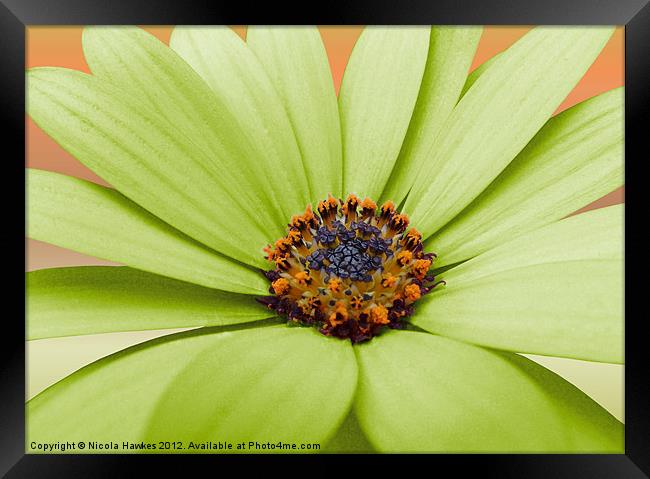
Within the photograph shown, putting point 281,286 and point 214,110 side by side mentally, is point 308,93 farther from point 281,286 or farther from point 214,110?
point 281,286

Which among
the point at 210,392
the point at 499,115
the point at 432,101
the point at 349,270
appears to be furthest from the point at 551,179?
the point at 210,392

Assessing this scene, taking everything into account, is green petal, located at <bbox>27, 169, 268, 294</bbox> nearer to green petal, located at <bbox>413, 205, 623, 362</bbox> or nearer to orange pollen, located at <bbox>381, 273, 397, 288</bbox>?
orange pollen, located at <bbox>381, 273, 397, 288</bbox>

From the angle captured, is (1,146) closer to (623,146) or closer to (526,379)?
(526,379)

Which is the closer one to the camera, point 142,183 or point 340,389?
point 340,389
